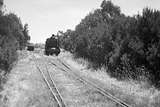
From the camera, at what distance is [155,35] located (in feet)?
47.7

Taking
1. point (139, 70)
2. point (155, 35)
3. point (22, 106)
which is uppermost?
point (155, 35)

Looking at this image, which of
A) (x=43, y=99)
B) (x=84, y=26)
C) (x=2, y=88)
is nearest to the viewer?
(x=43, y=99)

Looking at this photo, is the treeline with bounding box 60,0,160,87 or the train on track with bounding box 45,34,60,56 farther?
the train on track with bounding box 45,34,60,56

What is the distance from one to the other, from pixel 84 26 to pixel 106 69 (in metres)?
17.7

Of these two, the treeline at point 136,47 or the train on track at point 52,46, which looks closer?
the treeline at point 136,47

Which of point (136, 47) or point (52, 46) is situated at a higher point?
point (52, 46)

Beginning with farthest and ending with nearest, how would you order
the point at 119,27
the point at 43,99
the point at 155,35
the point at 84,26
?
1. the point at 84,26
2. the point at 119,27
3. the point at 155,35
4. the point at 43,99

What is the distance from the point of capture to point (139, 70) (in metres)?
15.0

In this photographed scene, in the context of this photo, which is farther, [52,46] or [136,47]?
[52,46]

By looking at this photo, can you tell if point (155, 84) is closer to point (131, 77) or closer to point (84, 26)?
point (131, 77)

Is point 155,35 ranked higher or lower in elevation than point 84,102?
higher

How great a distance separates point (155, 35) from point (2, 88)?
31.7 ft

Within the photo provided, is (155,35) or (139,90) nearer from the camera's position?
(139,90)

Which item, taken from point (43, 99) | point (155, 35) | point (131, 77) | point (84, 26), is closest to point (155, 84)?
point (131, 77)
